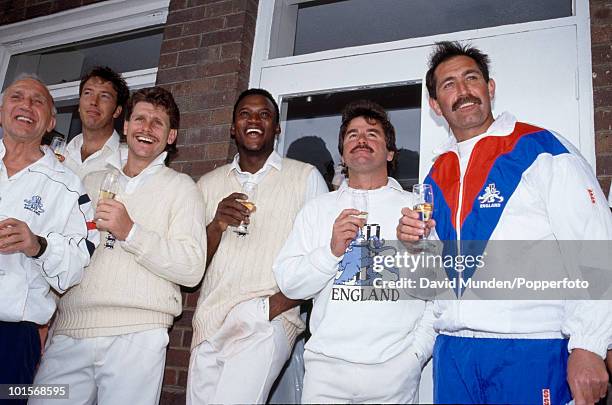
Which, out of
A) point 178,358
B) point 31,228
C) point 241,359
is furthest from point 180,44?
point 241,359

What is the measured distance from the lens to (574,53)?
2516mm

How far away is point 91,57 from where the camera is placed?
4.28 metres

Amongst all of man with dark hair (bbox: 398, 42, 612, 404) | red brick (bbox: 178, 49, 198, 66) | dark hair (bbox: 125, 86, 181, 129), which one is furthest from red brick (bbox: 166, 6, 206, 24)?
man with dark hair (bbox: 398, 42, 612, 404)

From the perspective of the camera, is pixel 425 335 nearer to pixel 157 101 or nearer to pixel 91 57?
pixel 157 101

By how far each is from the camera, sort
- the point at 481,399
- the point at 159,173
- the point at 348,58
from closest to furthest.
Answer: the point at 481,399, the point at 159,173, the point at 348,58

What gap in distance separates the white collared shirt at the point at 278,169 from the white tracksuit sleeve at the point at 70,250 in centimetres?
70

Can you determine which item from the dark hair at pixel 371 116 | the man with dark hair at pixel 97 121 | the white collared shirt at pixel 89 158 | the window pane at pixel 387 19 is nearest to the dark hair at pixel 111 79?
the man with dark hair at pixel 97 121

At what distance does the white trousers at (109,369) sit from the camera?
214cm

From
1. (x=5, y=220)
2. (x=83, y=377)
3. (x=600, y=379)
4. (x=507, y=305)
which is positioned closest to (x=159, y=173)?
(x=5, y=220)

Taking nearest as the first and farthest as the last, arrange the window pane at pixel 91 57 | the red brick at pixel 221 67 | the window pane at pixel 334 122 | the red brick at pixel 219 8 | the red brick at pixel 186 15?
the window pane at pixel 334 122 → the red brick at pixel 221 67 → the red brick at pixel 219 8 → the red brick at pixel 186 15 → the window pane at pixel 91 57

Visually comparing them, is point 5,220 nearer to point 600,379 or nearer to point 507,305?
point 507,305

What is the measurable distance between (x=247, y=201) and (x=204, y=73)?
4.11 feet

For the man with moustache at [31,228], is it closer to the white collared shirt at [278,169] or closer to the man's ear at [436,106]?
the white collared shirt at [278,169]

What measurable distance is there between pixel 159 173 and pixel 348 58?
1.27 meters
